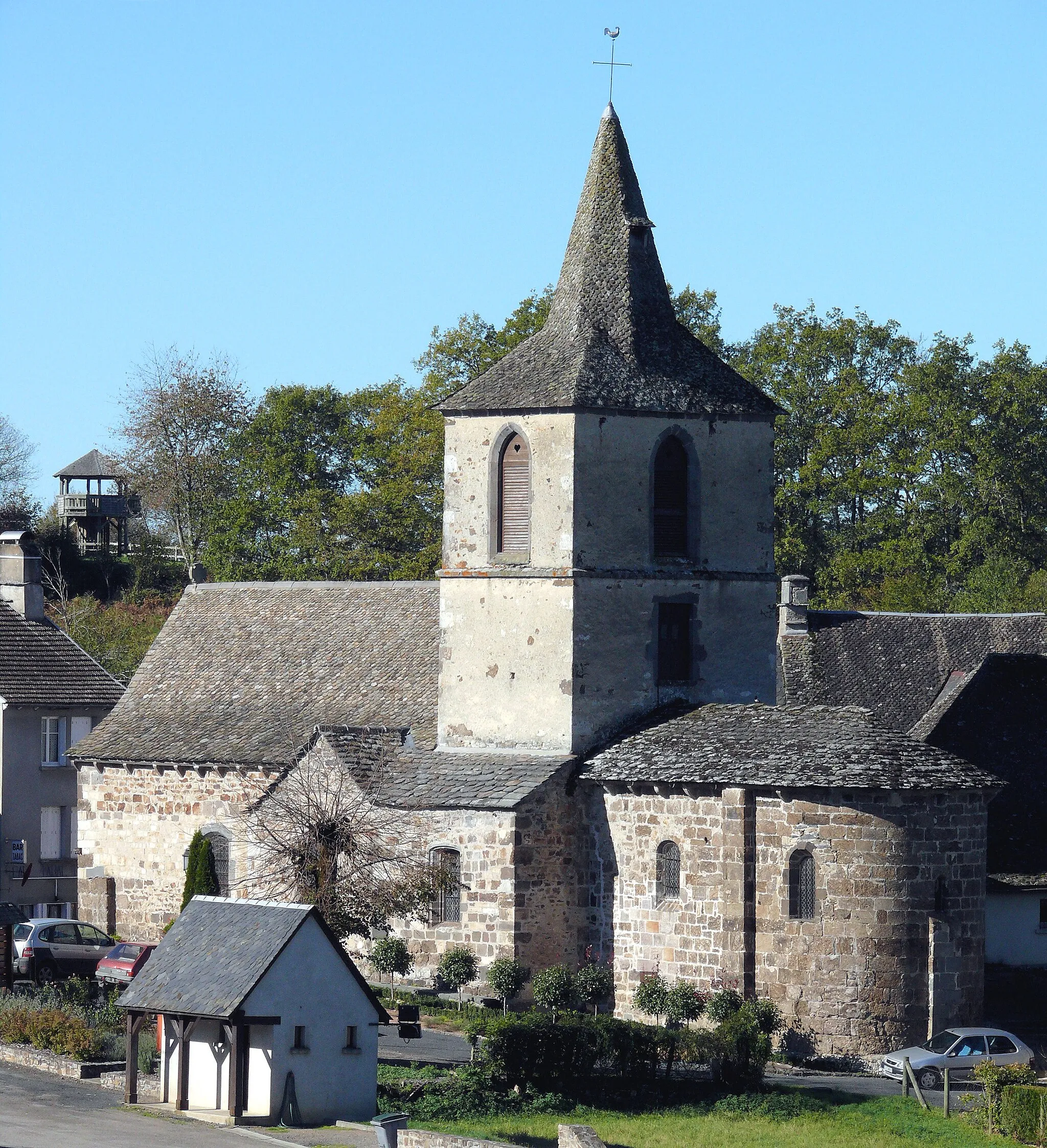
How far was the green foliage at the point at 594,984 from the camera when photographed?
38938mm

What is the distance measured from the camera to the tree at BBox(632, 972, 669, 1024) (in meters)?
37.5

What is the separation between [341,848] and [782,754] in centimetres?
815

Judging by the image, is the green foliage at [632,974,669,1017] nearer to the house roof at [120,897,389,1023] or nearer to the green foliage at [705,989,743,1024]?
the green foliage at [705,989,743,1024]

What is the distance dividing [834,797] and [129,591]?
57855mm

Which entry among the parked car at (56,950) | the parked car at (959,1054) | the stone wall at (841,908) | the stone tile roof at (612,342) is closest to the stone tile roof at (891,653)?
the stone tile roof at (612,342)

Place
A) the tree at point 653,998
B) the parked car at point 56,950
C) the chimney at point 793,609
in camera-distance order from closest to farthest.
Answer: the tree at point 653,998
the parked car at point 56,950
the chimney at point 793,609

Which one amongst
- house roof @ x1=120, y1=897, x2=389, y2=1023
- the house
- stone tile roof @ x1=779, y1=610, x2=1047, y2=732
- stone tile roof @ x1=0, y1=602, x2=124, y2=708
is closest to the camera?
house roof @ x1=120, y1=897, x2=389, y2=1023

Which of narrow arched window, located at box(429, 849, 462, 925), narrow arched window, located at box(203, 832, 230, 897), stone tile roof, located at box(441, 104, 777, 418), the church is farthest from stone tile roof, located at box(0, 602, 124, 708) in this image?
stone tile roof, located at box(441, 104, 777, 418)

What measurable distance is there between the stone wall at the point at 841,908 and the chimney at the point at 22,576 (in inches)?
905

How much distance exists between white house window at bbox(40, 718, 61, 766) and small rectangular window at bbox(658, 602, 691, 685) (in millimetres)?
18655

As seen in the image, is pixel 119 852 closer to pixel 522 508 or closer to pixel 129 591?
pixel 522 508

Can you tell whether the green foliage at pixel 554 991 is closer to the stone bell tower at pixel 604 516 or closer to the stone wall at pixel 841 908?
the stone wall at pixel 841 908

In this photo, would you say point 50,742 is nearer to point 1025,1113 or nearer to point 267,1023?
point 267,1023

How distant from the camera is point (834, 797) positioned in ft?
120
